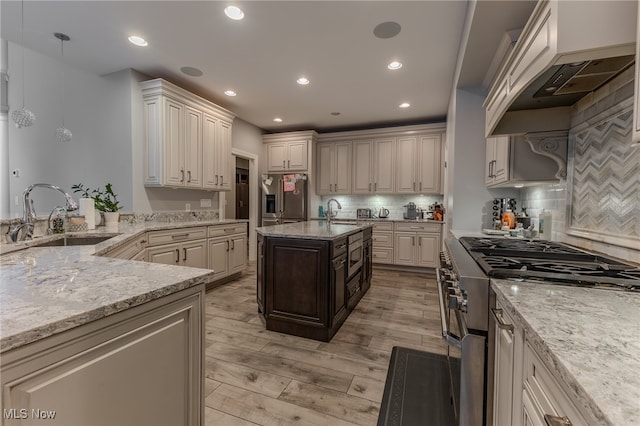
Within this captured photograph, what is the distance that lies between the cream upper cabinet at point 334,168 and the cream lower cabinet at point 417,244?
1.33m

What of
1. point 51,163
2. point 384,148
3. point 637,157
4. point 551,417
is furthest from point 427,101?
point 51,163

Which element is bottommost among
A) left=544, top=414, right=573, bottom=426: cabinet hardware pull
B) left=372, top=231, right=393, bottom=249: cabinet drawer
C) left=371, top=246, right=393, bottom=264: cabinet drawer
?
left=371, top=246, right=393, bottom=264: cabinet drawer

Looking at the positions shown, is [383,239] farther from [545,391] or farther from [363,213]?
[545,391]

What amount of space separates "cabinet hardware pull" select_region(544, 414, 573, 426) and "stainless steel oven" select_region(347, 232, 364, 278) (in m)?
2.11

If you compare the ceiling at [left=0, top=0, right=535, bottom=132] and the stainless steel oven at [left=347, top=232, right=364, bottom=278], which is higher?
the ceiling at [left=0, top=0, right=535, bottom=132]

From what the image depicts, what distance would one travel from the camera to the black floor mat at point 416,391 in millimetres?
1511

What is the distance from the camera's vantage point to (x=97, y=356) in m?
0.71

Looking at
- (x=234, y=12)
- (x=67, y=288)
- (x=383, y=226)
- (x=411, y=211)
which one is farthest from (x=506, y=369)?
(x=411, y=211)

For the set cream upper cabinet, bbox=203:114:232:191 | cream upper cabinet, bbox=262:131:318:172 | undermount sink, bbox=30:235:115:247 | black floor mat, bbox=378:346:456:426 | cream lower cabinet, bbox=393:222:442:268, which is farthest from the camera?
cream upper cabinet, bbox=262:131:318:172

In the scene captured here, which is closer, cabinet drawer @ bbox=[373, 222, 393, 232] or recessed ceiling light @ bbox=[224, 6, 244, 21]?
recessed ceiling light @ bbox=[224, 6, 244, 21]

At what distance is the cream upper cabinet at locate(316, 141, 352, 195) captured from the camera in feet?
17.7

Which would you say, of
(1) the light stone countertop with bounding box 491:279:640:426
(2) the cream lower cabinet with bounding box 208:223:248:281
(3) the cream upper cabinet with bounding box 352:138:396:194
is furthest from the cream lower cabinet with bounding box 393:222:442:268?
(1) the light stone countertop with bounding box 491:279:640:426

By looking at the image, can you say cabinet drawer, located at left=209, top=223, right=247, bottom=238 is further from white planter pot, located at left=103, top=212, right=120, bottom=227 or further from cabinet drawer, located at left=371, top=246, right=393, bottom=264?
cabinet drawer, located at left=371, top=246, right=393, bottom=264

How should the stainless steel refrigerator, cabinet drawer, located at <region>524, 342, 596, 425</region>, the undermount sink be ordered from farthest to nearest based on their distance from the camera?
the stainless steel refrigerator → the undermount sink → cabinet drawer, located at <region>524, 342, 596, 425</region>
